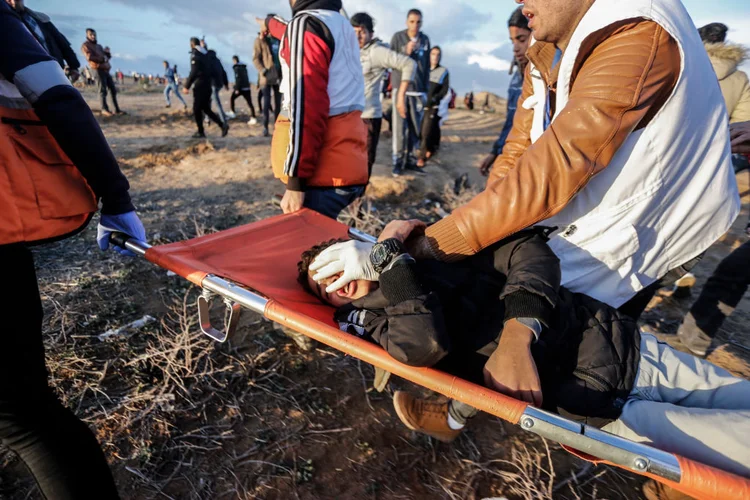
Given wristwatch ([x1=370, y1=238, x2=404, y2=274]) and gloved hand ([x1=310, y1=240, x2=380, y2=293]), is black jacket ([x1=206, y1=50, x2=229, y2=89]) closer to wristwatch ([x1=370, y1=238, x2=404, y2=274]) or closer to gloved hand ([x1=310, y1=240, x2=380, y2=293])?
gloved hand ([x1=310, y1=240, x2=380, y2=293])

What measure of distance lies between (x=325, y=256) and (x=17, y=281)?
95cm

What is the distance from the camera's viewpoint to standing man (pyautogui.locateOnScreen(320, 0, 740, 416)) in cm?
112

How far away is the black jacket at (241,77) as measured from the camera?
8.52m

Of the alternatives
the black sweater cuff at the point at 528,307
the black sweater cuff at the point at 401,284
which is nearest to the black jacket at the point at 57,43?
the black sweater cuff at the point at 401,284

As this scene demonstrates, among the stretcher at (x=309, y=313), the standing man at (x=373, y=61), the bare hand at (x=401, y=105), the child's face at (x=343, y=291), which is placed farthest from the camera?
the bare hand at (x=401, y=105)

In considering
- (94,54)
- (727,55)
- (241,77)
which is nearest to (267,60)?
(241,77)

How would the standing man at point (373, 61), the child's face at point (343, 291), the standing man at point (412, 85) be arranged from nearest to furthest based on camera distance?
1. the child's face at point (343, 291)
2. the standing man at point (373, 61)
3. the standing man at point (412, 85)

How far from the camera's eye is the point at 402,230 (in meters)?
1.61

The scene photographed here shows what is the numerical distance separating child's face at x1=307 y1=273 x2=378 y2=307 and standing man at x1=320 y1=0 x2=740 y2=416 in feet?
0.47

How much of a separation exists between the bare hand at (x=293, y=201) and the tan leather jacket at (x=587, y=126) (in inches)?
46.4

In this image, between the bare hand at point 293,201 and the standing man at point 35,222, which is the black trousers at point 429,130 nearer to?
the bare hand at point 293,201

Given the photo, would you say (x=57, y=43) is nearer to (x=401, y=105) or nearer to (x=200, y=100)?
(x=200, y=100)

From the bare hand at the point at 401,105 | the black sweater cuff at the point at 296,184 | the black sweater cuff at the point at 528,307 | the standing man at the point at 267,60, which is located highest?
the standing man at the point at 267,60

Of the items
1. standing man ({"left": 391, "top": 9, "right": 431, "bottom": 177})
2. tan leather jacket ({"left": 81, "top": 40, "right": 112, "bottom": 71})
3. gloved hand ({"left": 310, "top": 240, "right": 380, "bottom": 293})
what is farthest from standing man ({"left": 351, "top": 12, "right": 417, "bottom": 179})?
tan leather jacket ({"left": 81, "top": 40, "right": 112, "bottom": 71})
